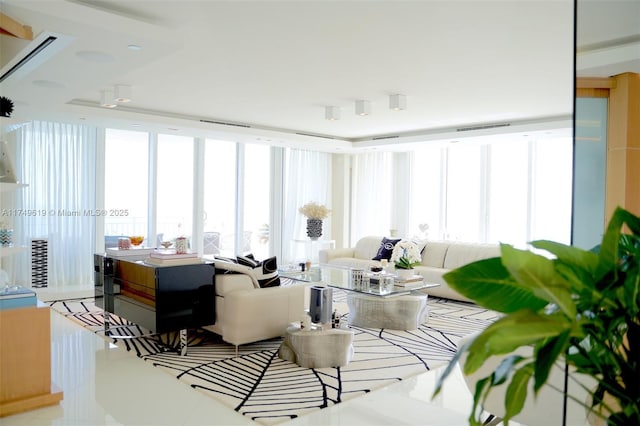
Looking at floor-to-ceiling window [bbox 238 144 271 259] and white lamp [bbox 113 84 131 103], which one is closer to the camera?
white lamp [bbox 113 84 131 103]

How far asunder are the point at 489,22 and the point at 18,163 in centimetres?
615

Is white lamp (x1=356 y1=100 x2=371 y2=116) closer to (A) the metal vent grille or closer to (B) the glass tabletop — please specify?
(B) the glass tabletop

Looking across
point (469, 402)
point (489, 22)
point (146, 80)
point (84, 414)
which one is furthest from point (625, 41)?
Result: point (146, 80)

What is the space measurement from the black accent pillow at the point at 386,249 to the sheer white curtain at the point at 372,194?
6.71 feet

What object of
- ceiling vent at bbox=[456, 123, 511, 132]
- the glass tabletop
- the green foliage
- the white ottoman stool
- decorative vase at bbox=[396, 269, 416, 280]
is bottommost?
the white ottoman stool

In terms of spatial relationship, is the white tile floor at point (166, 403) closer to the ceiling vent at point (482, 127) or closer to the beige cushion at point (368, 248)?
the beige cushion at point (368, 248)

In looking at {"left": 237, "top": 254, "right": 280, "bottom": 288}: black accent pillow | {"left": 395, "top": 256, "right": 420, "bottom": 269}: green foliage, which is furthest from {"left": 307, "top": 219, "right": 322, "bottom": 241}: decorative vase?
{"left": 237, "top": 254, "right": 280, "bottom": 288}: black accent pillow

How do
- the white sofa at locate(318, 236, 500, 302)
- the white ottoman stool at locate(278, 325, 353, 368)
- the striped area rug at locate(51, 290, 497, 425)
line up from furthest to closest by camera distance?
the white sofa at locate(318, 236, 500, 302) < the white ottoman stool at locate(278, 325, 353, 368) < the striped area rug at locate(51, 290, 497, 425)

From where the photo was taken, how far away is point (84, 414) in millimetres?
3033

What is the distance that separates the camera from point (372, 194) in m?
9.97

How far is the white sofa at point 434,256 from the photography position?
681cm

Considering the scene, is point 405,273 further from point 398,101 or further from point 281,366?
point 281,366

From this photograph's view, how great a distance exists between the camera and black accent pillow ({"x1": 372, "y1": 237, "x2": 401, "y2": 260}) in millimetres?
7668

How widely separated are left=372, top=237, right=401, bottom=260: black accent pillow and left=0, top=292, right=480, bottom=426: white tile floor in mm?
3824
